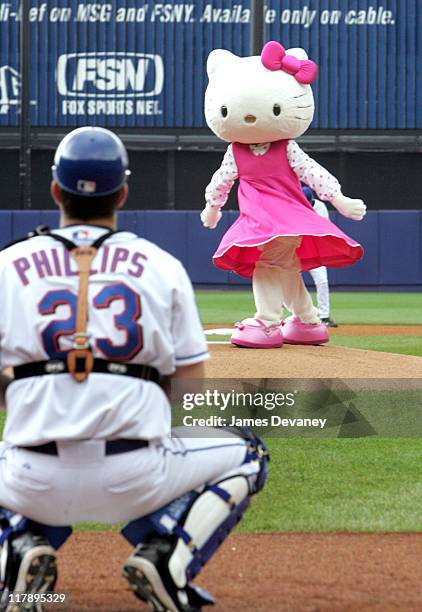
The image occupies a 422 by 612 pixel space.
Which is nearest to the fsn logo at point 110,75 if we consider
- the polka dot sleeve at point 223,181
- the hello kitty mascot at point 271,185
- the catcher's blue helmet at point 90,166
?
the polka dot sleeve at point 223,181

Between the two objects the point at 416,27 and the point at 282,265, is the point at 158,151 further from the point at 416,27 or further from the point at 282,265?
the point at 282,265

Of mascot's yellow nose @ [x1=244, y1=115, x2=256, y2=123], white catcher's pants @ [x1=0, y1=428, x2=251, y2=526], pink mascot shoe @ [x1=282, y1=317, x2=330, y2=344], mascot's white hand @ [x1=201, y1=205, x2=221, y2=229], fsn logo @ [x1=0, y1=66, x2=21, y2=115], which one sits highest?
fsn logo @ [x1=0, y1=66, x2=21, y2=115]

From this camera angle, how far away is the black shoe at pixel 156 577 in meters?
2.98

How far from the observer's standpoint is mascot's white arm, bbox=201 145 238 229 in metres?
8.91

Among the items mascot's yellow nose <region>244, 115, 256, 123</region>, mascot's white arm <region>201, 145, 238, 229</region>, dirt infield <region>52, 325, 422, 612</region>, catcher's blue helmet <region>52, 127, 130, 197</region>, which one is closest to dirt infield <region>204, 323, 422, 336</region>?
mascot's white arm <region>201, 145, 238, 229</region>

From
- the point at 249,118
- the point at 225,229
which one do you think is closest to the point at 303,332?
the point at 249,118

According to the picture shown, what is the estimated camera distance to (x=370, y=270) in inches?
898

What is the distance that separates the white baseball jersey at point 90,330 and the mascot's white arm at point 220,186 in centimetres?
585

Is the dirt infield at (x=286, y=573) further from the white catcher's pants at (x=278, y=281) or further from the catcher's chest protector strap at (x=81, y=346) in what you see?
the white catcher's pants at (x=278, y=281)

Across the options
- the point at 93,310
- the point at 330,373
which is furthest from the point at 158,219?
the point at 93,310

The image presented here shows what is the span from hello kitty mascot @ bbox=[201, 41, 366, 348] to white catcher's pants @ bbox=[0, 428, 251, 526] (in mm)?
5284

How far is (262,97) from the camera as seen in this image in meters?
8.56

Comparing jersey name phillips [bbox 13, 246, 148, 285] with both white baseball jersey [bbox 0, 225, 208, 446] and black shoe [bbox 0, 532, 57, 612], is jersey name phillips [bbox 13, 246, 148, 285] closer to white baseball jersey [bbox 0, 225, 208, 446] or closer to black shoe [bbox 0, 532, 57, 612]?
white baseball jersey [bbox 0, 225, 208, 446]

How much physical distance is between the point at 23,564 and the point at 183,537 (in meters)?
0.42
